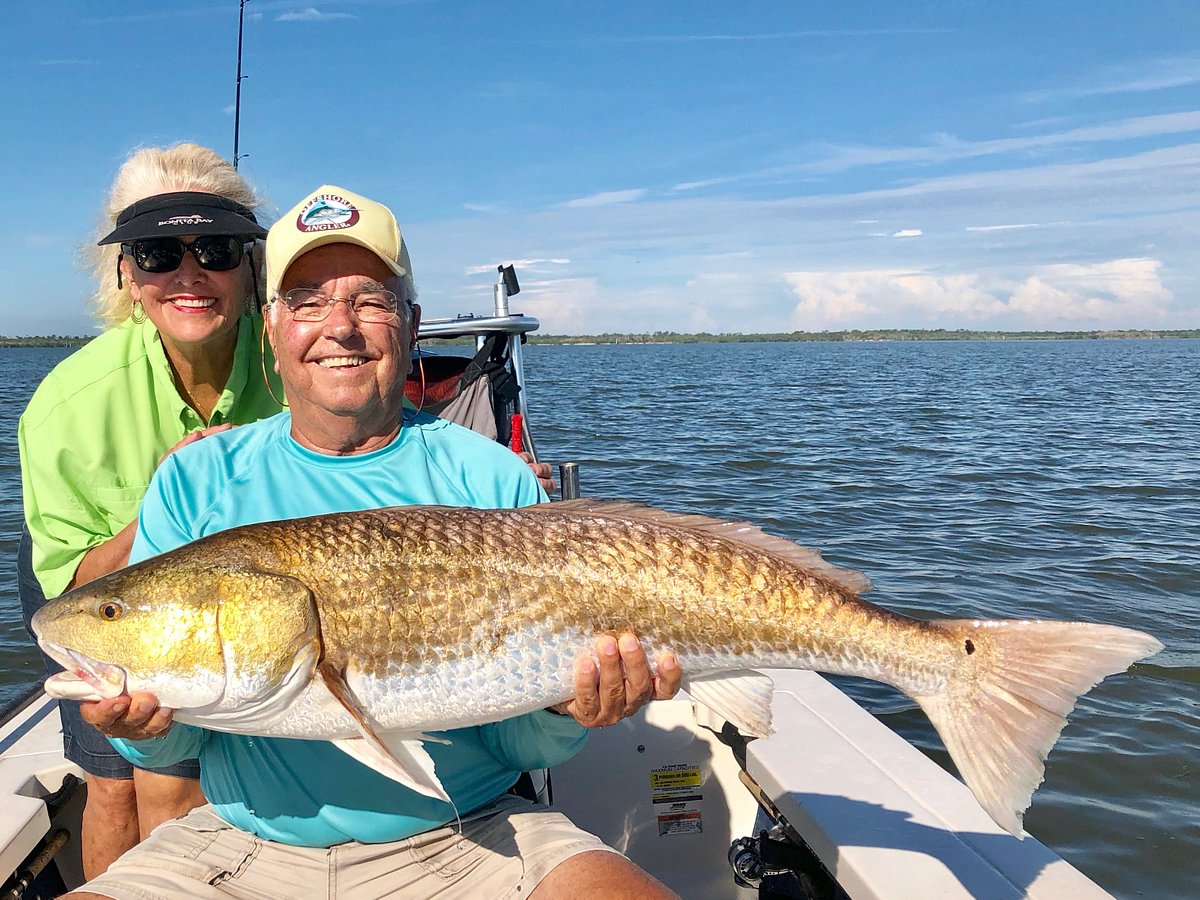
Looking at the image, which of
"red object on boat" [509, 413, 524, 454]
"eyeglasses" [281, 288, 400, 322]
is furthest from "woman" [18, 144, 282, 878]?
"red object on boat" [509, 413, 524, 454]

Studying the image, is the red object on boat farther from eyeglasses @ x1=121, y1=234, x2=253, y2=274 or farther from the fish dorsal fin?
the fish dorsal fin

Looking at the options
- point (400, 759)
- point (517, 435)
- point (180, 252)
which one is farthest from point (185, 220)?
point (400, 759)

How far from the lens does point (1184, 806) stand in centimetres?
638

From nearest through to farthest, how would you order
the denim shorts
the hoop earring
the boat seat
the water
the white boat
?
1. the white boat
2. the denim shorts
3. the hoop earring
4. the boat seat
5. the water

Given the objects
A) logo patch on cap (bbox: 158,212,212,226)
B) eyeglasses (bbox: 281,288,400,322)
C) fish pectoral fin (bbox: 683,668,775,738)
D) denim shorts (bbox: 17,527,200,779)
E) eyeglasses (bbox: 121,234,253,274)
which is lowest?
denim shorts (bbox: 17,527,200,779)

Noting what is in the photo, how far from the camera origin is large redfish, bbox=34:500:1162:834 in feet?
8.41

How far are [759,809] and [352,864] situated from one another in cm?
211

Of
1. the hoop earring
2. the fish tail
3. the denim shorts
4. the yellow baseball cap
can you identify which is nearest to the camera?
the fish tail

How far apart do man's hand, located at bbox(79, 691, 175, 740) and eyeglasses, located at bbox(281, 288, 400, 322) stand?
125cm

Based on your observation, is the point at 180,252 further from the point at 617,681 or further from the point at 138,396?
the point at 617,681

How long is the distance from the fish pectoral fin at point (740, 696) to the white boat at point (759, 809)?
71 cm

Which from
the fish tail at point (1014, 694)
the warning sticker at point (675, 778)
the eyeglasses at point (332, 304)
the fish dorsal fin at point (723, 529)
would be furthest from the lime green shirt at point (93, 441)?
the fish tail at point (1014, 694)

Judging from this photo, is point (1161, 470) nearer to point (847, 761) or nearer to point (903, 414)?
point (903, 414)

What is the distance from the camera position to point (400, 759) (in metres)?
2.64
